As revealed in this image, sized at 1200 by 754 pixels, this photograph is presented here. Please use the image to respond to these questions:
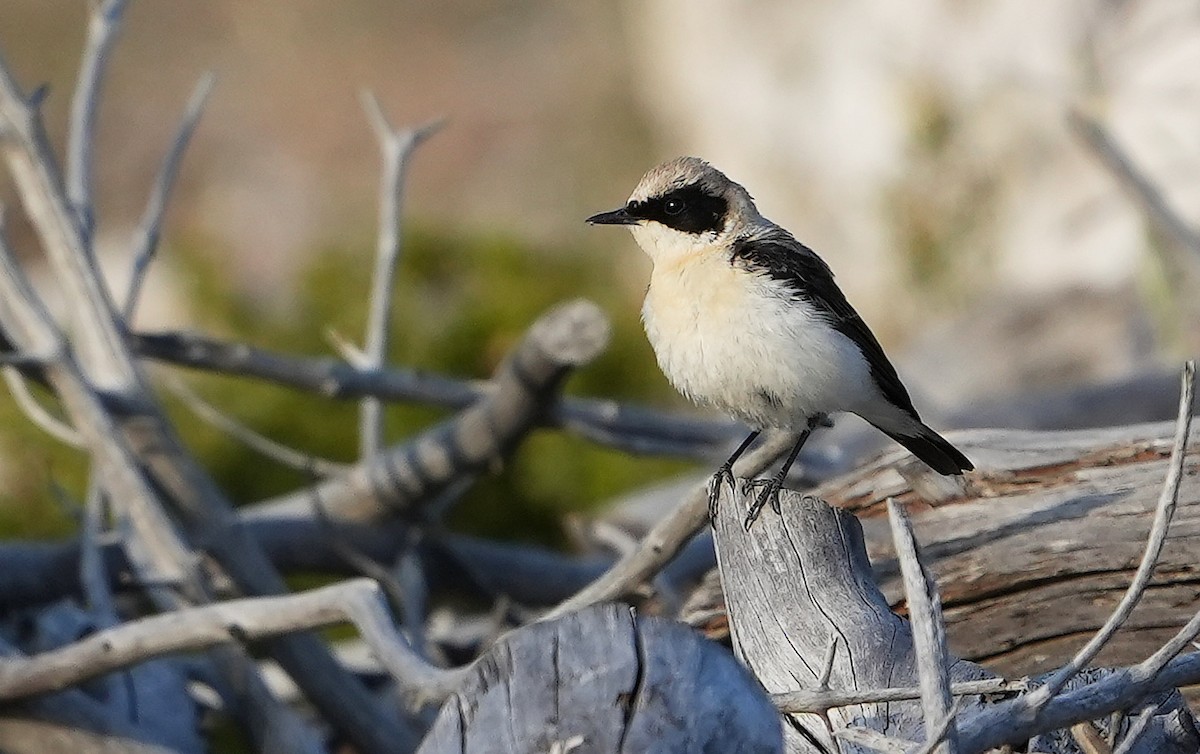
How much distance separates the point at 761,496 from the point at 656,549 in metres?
0.65

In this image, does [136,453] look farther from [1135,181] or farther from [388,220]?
[1135,181]

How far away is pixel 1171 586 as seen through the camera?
3.99 m

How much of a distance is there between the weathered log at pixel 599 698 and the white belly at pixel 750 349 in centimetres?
183

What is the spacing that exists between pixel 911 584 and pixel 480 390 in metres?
3.54

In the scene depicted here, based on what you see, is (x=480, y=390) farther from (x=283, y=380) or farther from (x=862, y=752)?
(x=862, y=752)

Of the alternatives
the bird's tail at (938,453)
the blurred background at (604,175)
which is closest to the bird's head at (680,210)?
the bird's tail at (938,453)

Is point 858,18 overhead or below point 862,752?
overhead

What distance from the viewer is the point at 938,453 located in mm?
4254

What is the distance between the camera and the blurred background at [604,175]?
9023 millimetres

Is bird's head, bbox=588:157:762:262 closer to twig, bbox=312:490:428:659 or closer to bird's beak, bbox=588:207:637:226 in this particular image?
bird's beak, bbox=588:207:637:226

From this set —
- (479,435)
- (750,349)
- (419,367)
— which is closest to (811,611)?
(750,349)

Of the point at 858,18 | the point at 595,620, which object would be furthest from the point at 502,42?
the point at 595,620

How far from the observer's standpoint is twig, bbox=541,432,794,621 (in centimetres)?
429

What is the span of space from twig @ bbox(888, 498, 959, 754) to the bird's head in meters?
2.04
